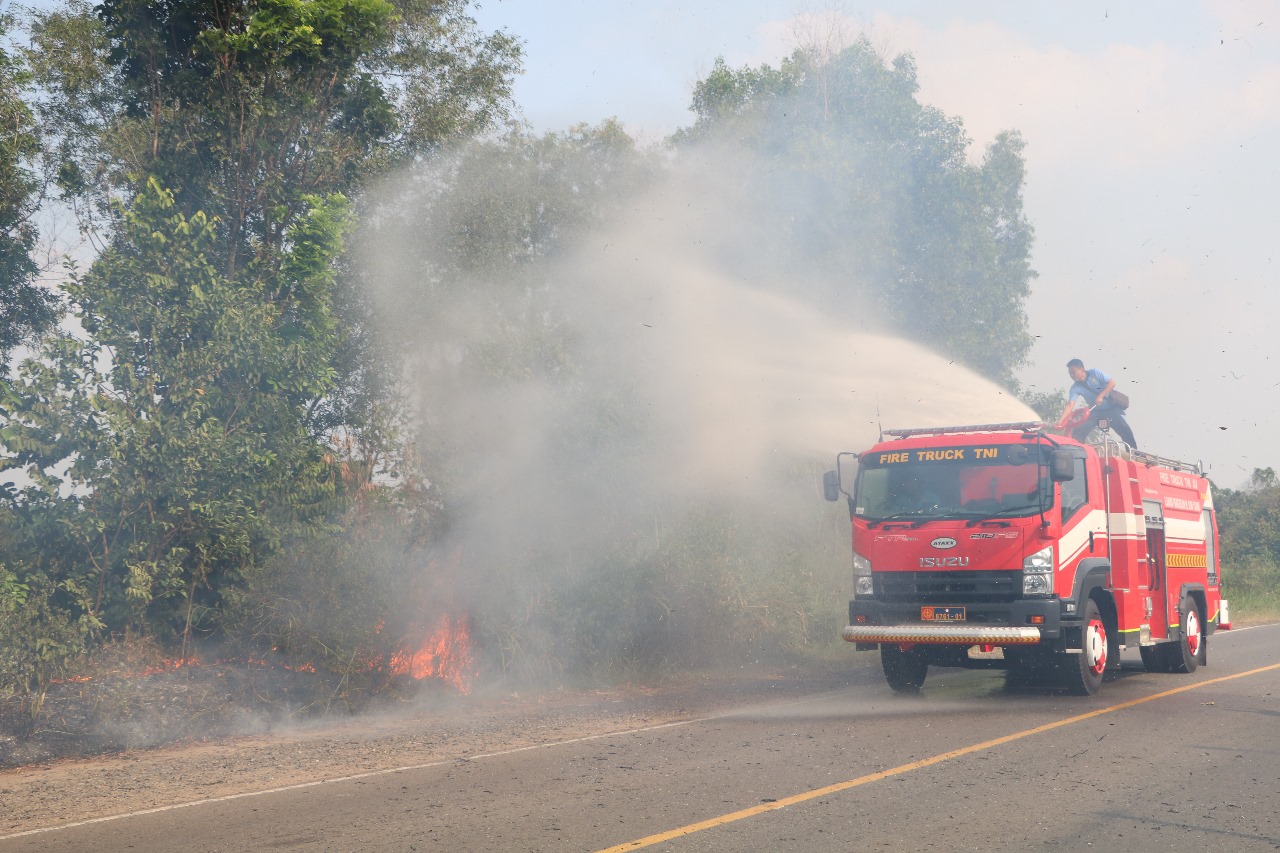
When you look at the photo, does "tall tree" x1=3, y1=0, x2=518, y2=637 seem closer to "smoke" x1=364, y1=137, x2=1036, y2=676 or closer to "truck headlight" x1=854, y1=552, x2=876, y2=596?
"smoke" x1=364, y1=137, x2=1036, y2=676

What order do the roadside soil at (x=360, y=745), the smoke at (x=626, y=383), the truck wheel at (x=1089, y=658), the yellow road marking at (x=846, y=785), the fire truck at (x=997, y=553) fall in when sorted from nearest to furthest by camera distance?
the yellow road marking at (x=846, y=785) → the roadside soil at (x=360, y=745) → the fire truck at (x=997, y=553) → the truck wheel at (x=1089, y=658) → the smoke at (x=626, y=383)

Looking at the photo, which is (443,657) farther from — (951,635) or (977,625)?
(977,625)

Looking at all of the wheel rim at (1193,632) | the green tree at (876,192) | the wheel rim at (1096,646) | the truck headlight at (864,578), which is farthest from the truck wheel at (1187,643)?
the green tree at (876,192)

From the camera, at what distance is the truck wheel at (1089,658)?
487 inches

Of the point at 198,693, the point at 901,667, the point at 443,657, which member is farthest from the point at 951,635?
the point at 198,693

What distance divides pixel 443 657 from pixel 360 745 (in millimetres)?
4290

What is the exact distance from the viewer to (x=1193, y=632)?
1566 centimetres

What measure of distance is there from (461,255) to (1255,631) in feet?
59.4

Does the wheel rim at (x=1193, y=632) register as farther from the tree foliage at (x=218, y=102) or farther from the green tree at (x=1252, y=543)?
the green tree at (x=1252, y=543)

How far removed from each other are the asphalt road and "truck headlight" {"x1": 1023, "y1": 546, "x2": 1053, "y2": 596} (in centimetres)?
124

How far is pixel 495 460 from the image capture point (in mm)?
18141

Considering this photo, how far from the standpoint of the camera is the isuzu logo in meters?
12.1

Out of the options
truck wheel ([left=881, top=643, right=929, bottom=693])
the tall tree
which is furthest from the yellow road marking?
the tall tree

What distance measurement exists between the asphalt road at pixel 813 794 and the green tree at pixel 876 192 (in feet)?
55.8
